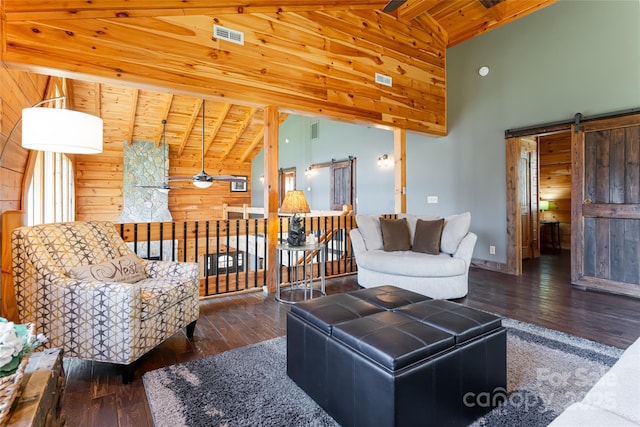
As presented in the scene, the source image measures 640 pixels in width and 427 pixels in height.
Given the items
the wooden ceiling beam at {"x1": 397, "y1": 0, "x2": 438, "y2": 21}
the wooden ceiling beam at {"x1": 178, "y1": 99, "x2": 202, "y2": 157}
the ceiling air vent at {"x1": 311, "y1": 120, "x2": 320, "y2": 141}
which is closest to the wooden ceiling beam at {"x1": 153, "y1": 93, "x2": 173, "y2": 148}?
the wooden ceiling beam at {"x1": 178, "y1": 99, "x2": 202, "y2": 157}

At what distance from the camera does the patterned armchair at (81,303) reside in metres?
1.98

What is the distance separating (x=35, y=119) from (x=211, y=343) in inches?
75.5

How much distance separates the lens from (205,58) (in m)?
3.46

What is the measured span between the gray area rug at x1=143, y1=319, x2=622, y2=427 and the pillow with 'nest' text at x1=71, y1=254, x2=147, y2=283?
701 millimetres

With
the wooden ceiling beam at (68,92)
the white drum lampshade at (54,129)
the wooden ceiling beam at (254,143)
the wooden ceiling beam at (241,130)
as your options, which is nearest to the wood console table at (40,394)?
the white drum lampshade at (54,129)

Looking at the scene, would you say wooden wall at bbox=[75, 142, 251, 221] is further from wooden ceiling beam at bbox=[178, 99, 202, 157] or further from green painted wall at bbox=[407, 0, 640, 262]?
green painted wall at bbox=[407, 0, 640, 262]

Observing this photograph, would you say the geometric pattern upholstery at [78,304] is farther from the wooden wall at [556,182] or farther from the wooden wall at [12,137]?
the wooden wall at [556,182]

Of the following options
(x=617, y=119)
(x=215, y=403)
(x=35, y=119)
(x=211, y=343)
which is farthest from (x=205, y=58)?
(x=617, y=119)

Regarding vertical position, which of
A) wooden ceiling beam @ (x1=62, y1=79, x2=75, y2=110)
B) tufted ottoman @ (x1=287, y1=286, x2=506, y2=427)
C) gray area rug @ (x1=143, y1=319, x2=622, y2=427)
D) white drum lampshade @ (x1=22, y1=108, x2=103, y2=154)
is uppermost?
wooden ceiling beam @ (x1=62, y1=79, x2=75, y2=110)

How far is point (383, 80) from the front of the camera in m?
4.91

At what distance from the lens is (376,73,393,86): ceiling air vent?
15.9 ft

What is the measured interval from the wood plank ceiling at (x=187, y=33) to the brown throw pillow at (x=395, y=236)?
160 centimetres

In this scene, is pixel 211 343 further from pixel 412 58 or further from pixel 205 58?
pixel 412 58

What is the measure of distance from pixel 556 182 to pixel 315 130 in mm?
5882
